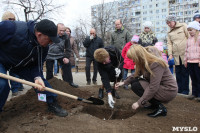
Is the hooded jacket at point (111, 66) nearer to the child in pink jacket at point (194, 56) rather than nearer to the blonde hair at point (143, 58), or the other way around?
the blonde hair at point (143, 58)

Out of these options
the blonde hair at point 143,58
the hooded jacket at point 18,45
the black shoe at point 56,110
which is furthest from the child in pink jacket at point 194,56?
the hooded jacket at point 18,45

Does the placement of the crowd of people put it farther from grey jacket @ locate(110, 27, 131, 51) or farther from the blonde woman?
grey jacket @ locate(110, 27, 131, 51)

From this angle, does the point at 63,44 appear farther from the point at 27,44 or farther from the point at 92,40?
the point at 27,44

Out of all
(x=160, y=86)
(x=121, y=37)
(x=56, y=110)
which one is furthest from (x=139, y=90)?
(x=121, y=37)

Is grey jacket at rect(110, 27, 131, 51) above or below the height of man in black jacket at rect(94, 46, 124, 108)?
above

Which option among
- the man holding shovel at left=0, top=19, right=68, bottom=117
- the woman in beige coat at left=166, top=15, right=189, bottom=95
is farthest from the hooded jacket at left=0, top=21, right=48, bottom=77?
the woman in beige coat at left=166, top=15, right=189, bottom=95

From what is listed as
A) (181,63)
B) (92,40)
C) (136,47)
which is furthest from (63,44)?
(181,63)

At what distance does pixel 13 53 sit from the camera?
2.55 m

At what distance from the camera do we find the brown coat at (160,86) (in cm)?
260

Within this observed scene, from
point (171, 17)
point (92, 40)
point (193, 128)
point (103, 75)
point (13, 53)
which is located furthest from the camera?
point (92, 40)

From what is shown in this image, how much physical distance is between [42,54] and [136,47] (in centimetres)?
158

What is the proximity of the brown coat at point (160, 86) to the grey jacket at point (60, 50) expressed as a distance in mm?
2851

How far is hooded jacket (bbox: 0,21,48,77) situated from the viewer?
7.91 feet

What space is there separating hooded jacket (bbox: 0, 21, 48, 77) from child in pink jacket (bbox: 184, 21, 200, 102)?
316cm
